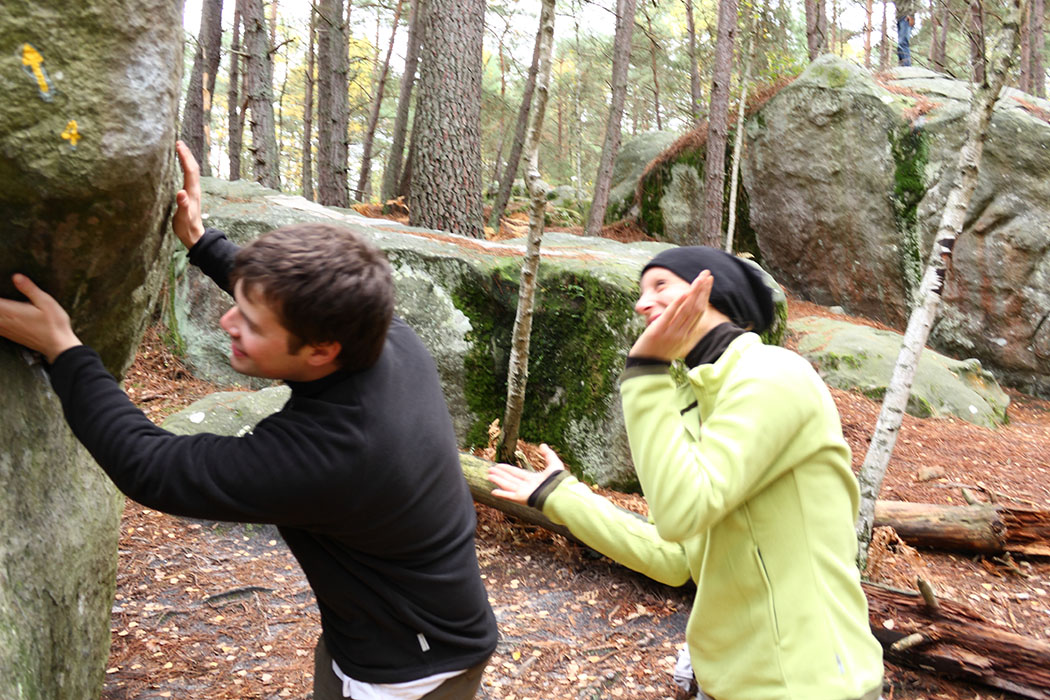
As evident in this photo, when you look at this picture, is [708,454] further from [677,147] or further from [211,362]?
[677,147]

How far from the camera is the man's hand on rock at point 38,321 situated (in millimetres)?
1924

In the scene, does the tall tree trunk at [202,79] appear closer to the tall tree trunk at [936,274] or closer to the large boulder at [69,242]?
the large boulder at [69,242]

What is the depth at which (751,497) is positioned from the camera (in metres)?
1.82

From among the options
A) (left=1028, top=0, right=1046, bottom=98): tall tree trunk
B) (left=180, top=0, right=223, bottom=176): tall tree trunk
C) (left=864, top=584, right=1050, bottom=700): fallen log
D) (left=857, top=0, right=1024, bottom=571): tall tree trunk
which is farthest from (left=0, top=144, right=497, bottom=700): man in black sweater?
(left=1028, top=0, right=1046, bottom=98): tall tree trunk

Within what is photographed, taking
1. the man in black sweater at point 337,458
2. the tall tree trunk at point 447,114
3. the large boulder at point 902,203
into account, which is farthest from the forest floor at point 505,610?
the large boulder at point 902,203

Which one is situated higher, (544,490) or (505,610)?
(544,490)

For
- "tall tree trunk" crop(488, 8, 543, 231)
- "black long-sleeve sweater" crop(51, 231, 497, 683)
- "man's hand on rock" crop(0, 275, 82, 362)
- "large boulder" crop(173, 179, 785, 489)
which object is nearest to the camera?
"black long-sleeve sweater" crop(51, 231, 497, 683)

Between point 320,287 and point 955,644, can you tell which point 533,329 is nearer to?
point 955,644

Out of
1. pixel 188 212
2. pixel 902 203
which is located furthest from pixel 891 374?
pixel 188 212

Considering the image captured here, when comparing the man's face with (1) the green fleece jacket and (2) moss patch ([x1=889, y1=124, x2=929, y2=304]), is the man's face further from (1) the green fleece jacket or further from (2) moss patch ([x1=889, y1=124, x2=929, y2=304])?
(2) moss patch ([x1=889, y1=124, x2=929, y2=304])

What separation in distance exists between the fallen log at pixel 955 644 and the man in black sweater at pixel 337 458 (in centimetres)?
297

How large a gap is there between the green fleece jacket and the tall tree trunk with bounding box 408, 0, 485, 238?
7047mm

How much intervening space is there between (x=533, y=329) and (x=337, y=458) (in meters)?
5.09

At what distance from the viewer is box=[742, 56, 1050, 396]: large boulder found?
37.2 ft
